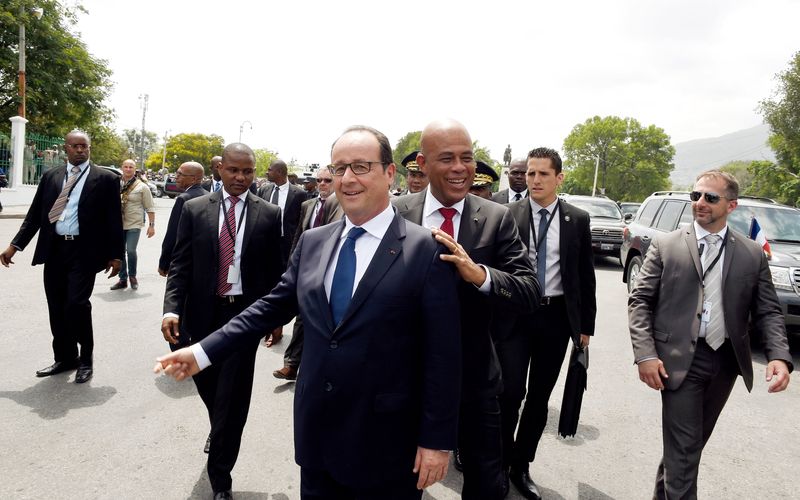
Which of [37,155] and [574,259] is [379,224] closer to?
[574,259]

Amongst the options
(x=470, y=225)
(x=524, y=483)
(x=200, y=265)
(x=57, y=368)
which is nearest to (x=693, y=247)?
(x=470, y=225)

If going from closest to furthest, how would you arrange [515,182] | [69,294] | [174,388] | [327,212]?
1. [69,294]
2. [174,388]
3. [327,212]
4. [515,182]

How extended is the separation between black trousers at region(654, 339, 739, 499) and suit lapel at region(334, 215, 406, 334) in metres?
1.92

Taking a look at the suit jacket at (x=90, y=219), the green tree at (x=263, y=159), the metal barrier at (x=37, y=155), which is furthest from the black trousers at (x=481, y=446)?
the green tree at (x=263, y=159)

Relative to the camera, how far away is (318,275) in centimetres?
196

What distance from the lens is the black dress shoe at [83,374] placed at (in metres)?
4.74

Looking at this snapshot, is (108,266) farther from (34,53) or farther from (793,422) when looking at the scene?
Result: (34,53)

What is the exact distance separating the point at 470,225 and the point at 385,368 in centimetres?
92

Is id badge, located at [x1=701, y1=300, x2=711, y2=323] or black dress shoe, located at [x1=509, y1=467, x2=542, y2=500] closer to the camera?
id badge, located at [x1=701, y1=300, x2=711, y2=323]

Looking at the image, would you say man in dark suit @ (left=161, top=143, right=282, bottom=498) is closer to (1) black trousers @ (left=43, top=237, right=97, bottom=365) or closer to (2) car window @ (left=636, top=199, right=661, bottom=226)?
(1) black trousers @ (left=43, top=237, right=97, bottom=365)

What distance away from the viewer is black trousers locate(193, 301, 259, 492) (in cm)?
307

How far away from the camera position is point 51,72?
3062 centimetres

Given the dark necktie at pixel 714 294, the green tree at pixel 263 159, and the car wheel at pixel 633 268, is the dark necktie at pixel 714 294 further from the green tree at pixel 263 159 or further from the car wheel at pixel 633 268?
the green tree at pixel 263 159

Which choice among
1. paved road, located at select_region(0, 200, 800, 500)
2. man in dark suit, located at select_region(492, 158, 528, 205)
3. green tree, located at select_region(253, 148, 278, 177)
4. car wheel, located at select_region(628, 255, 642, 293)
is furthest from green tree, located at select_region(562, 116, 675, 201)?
paved road, located at select_region(0, 200, 800, 500)
